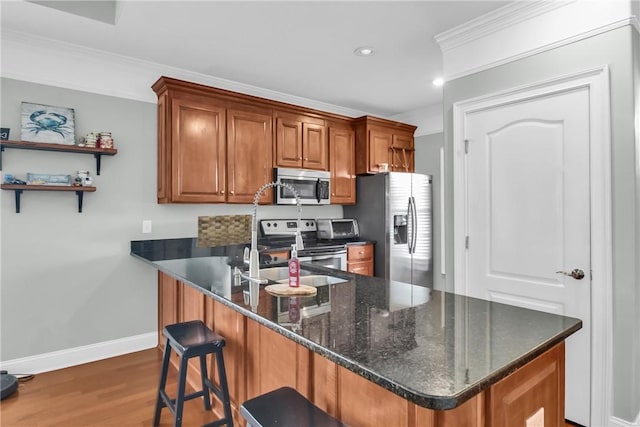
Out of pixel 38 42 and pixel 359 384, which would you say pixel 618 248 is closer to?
pixel 359 384

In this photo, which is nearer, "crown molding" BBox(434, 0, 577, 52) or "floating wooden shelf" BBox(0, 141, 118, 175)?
"crown molding" BBox(434, 0, 577, 52)

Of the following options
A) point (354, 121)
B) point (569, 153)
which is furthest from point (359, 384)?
point (354, 121)

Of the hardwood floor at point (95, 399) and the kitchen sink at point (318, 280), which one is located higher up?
the kitchen sink at point (318, 280)

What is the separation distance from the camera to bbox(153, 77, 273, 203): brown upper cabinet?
3.20 meters

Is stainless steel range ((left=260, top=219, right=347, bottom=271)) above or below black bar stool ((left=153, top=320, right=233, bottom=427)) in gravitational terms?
above

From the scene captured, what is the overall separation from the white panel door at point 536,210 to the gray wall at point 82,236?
2602mm

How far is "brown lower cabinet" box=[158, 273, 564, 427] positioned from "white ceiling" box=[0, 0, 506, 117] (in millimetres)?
1894

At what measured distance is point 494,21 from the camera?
8.03ft

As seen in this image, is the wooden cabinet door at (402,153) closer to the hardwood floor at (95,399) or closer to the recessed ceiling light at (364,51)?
the recessed ceiling light at (364,51)

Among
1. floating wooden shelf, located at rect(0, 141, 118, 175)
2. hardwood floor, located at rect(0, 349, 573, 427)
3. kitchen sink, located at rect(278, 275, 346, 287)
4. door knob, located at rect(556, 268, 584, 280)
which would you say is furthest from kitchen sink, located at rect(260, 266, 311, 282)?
floating wooden shelf, located at rect(0, 141, 118, 175)

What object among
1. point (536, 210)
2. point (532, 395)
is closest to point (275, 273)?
point (532, 395)

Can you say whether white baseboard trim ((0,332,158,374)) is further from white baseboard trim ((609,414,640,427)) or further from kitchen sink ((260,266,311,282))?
white baseboard trim ((609,414,640,427))

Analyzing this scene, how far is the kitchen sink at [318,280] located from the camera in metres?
1.89

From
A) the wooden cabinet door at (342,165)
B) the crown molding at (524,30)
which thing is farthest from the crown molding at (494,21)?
the wooden cabinet door at (342,165)
